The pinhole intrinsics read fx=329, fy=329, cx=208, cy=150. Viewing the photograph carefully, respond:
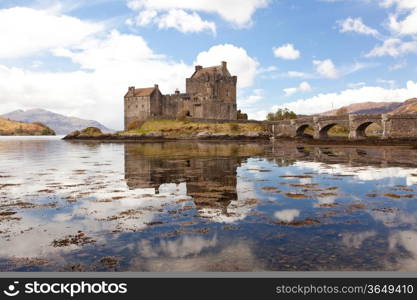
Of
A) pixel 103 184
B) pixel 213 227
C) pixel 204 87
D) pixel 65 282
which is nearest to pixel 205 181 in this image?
pixel 103 184

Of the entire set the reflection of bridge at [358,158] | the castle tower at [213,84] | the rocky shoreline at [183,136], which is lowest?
the reflection of bridge at [358,158]

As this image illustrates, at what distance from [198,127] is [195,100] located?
43.5 feet

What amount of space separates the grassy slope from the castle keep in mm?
5344

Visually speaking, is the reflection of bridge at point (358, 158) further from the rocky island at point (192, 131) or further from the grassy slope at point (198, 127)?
the grassy slope at point (198, 127)

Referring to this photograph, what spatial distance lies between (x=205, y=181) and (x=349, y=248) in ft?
38.9

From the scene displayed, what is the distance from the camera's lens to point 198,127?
9000 cm

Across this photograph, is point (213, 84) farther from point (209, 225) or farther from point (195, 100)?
point (209, 225)

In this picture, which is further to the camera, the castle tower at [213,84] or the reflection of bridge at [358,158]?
the castle tower at [213,84]

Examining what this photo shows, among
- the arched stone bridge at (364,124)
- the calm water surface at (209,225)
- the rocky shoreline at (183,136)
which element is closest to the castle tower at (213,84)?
the rocky shoreline at (183,136)

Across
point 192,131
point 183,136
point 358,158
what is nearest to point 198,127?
point 192,131

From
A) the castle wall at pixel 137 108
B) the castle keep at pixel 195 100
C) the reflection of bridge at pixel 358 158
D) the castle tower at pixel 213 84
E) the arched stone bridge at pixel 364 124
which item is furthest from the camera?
the castle wall at pixel 137 108

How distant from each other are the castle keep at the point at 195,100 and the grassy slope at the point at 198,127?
17.5ft

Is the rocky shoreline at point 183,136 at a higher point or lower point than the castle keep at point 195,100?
lower

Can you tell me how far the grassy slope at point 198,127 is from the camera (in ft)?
291
